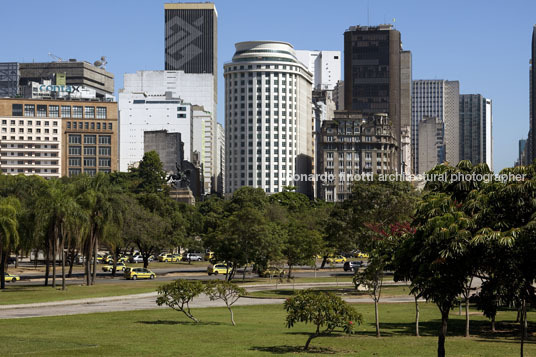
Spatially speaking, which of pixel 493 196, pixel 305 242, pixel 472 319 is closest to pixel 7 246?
pixel 305 242

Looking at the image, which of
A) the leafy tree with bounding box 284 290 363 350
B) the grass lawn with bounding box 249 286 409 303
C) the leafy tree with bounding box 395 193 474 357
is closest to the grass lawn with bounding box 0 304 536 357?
the leafy tree with bounding box 284 290 363 350

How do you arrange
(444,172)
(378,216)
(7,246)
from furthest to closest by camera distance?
(378,216), (7,246), (444,172)

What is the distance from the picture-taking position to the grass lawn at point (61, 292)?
2510 inches

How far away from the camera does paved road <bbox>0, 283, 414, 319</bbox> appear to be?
53.1m

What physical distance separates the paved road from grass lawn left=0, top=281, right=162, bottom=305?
3030 mm

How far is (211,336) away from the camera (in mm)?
38969

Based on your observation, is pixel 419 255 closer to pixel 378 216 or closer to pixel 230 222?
pixel 378 216

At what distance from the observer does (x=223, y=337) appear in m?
38.6

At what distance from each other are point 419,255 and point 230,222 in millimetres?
56360

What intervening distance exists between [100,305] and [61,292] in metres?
14.0

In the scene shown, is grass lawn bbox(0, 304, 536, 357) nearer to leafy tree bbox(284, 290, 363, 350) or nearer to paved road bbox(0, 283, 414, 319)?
leafy tree bbox(284, 290, 363, 350)

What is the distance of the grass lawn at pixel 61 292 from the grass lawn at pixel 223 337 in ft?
50.2

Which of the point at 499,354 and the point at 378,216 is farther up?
the point at 378,216

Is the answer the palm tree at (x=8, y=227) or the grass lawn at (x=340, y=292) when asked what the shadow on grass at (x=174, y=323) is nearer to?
the grass lawn at (x=340, y=292)
